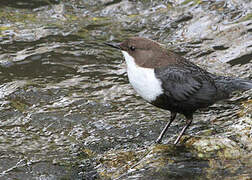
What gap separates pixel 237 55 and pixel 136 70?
2512mm

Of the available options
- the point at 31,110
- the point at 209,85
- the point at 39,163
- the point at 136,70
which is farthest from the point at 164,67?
the point at 31,110

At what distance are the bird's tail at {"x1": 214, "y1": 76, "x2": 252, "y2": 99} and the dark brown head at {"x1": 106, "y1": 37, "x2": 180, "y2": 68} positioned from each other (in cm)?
58

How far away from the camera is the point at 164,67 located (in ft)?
14.2

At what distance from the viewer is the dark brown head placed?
172 inches

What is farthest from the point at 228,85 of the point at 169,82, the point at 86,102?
the point at 86,102

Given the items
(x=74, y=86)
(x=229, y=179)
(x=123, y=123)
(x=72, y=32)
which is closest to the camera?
(x=229, y=179)

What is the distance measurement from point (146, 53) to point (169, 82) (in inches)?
14.5

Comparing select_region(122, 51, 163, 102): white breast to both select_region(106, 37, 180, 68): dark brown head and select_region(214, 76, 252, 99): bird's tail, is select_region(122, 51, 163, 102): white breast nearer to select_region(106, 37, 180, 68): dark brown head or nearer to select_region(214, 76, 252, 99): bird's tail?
select_region(106, 37, 180, 68): dark brown head

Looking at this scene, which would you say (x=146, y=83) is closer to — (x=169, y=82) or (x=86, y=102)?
(x=169, y=82)

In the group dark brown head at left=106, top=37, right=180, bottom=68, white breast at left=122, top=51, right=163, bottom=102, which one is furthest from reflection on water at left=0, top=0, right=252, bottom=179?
dark brown head at left=106, top=37, right=180, bottom=68

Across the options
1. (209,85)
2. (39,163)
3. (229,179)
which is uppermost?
(209,85)

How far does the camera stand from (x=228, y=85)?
467 centimetres

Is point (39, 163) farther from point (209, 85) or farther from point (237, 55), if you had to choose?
point (237, 55)

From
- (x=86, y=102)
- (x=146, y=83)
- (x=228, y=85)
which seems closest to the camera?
(x=146, y=83)
